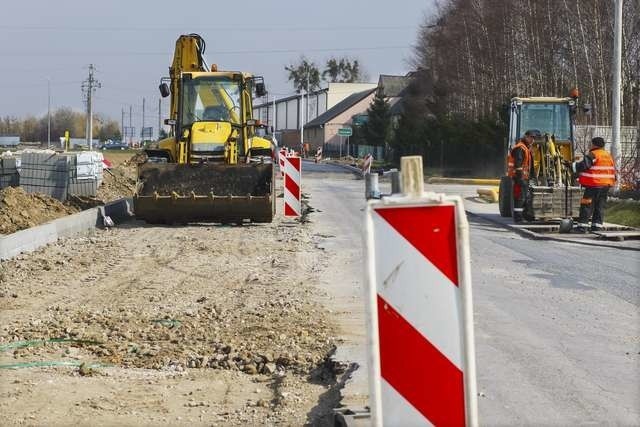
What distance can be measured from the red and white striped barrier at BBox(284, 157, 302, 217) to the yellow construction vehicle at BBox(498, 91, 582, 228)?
471cm

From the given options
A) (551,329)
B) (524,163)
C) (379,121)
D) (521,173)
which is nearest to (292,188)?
(521,173)

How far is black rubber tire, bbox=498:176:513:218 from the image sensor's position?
21969 mm

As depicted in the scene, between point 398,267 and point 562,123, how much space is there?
757 inches

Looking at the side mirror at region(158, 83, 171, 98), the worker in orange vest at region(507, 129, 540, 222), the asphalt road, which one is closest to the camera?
the asphalt road

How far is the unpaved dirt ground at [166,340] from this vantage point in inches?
243

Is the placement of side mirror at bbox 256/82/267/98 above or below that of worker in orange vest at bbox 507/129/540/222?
above

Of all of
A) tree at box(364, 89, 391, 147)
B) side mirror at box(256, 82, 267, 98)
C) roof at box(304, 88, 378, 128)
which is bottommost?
side mirror at box(256, 82, 267, 98)

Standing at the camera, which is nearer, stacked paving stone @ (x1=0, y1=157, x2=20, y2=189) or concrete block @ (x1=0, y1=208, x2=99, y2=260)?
concrete block @ (x1=0, y1=208, x2=99, y2=260)

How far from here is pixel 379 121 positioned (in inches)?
3260

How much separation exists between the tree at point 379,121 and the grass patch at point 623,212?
5862cm

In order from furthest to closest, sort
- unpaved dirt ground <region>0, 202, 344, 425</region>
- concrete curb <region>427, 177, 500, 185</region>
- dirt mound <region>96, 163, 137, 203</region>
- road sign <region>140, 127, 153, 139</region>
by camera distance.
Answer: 1. road sign <region>140, 127, 153, 139</region>
2. concrete curb <region>427, 177, 500, 185</region>
3. dirt mound <region>96, 163, 137, 203</region>
4. unpaved dirt ground <region>0, 202, 344, 425</region>

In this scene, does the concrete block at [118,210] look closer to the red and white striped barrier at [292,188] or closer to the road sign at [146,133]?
the red and white striped barrier at [292,188]

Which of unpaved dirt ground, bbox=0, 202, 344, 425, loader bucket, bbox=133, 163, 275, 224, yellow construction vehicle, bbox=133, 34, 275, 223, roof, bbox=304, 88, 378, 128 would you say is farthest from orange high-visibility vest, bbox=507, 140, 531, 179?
roof, bbox=304, 88, 378, 128

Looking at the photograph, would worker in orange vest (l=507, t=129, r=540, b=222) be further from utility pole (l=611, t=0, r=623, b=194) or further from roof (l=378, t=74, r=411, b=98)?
roof (l=378, t=74, r=411, b=98)
